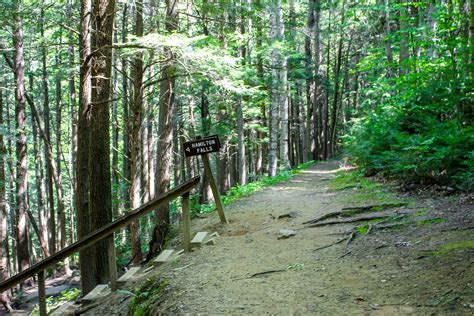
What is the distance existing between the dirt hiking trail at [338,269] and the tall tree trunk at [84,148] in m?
3.44

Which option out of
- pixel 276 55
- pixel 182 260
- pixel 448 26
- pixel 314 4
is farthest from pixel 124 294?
pixel 314 4

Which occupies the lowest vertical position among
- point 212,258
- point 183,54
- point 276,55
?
point 212,258

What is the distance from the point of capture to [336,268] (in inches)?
193

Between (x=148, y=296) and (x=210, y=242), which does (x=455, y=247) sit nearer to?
(x=148, y=296)

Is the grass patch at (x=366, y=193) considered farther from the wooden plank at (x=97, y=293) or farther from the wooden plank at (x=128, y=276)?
the wooden plank at (x=97, y=293)

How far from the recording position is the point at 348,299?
3877 millimetres

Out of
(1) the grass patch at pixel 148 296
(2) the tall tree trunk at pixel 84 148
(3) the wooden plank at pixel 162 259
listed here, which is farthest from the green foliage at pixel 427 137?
(2) the tall tree trunk at pixel 84 148

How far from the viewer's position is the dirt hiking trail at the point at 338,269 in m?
3.74

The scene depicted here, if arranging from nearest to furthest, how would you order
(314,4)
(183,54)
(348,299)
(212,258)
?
(348,299), (212,258), (183,54), (314,4)

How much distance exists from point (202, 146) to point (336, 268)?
395cm

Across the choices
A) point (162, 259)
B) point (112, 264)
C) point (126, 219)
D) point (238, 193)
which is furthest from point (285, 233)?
point (238, 193)

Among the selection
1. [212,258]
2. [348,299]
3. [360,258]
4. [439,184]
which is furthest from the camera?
[439,184]

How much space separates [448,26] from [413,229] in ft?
19.4

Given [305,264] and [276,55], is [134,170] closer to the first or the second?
[305,264]
